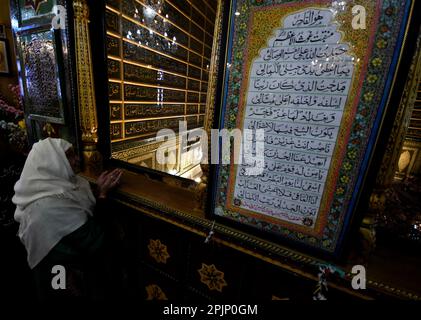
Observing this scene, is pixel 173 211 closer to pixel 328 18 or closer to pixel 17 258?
pixel 328 18

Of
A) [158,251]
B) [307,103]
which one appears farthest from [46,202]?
[307,103]

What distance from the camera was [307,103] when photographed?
3.04ft

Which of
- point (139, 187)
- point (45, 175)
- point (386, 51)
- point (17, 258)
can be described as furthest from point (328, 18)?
point (17, 258)

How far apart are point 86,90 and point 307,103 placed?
1.86 m

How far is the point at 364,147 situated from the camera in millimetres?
841

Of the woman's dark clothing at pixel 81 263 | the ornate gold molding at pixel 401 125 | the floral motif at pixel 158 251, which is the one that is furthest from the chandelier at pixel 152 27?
the ornate gold molding at pixel 401 125

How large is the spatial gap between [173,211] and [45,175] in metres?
0.96

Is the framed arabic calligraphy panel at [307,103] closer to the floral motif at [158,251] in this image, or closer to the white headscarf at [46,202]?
the floral motif at [158,251]

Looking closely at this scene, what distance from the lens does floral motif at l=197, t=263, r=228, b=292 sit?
1352mm

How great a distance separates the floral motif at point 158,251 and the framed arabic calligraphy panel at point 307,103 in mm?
786

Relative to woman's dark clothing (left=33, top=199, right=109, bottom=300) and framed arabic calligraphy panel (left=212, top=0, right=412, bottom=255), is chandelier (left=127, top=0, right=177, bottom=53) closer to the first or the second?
framed arabic calligraphy panel (left=212, top=0, right=412, bottom=255)

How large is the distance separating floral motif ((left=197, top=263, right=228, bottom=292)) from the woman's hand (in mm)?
1001

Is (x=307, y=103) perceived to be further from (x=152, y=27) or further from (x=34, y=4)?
(x=34, y=4)

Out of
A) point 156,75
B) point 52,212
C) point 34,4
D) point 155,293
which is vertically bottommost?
point 155,293
